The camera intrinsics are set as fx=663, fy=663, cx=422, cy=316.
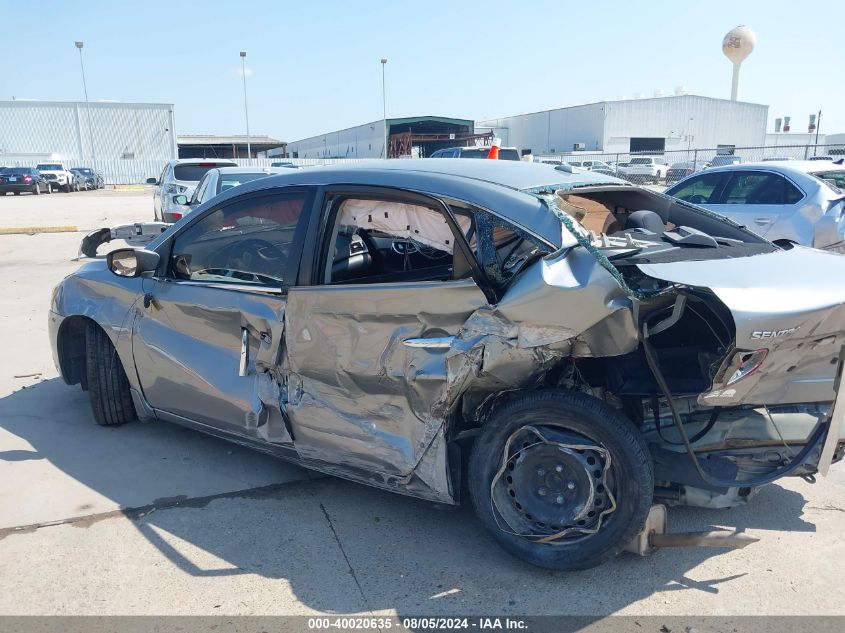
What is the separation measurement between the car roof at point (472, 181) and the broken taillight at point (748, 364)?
889mm

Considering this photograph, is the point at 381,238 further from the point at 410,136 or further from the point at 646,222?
the point at 410,136

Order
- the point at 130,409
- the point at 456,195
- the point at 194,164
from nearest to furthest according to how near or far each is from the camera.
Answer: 1. the point at 456,195
2. the point at 130,409
3. the point at 194,164

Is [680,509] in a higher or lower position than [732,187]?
lower

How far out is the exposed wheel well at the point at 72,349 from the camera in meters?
4.63

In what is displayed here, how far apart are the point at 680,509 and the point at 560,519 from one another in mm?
959

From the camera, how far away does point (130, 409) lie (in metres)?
4.56

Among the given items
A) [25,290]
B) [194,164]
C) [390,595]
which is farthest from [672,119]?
[390,595]

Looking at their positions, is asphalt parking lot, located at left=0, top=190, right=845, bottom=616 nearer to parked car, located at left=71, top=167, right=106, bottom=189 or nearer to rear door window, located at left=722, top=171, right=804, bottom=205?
rear door window, located at left=722, top=171, right=804, bottom=205

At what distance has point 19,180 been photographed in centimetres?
3400

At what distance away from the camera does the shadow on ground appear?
9.42ft

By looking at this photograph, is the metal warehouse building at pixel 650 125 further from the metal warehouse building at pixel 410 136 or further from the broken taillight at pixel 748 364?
the broken taillight at pixel 748 364

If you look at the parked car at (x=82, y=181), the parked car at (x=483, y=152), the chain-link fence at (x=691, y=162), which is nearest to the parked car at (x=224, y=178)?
the parked car at (x=483, y=152)

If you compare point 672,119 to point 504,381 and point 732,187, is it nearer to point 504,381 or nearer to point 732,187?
point 732,187

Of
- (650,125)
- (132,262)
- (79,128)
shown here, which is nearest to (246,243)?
(132,262)
